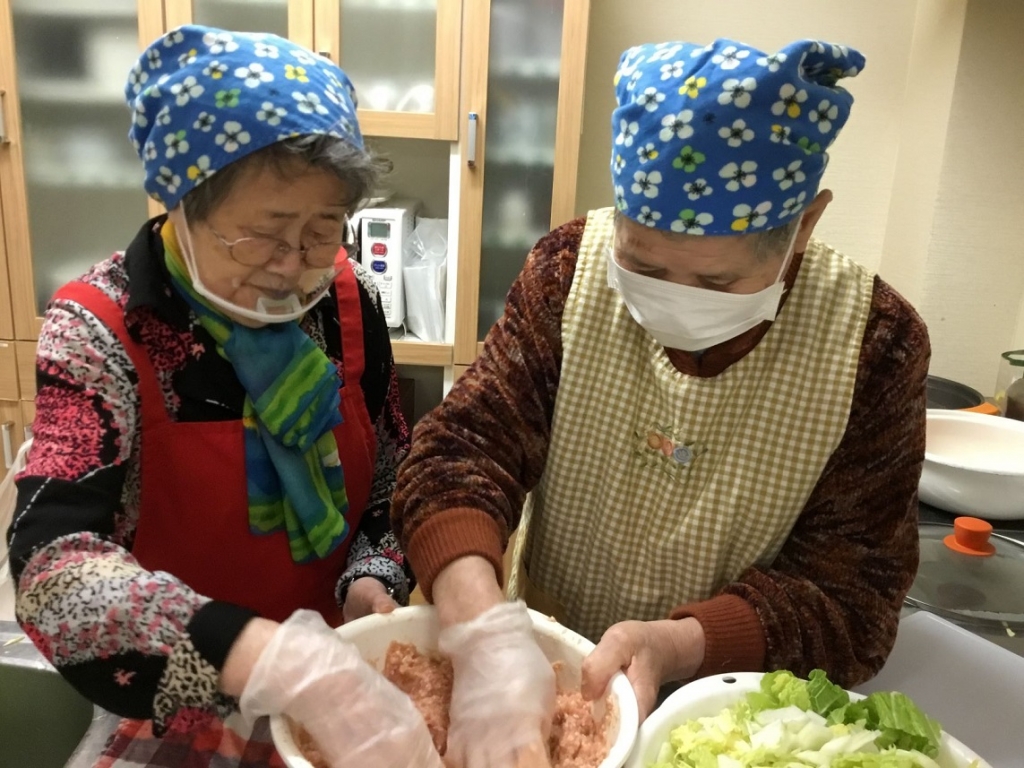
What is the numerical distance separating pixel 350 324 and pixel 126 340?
0.99ft

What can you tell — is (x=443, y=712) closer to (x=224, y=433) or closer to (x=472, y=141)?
(x=224, y=433)

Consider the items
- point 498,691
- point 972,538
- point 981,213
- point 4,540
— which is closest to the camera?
point 498,691

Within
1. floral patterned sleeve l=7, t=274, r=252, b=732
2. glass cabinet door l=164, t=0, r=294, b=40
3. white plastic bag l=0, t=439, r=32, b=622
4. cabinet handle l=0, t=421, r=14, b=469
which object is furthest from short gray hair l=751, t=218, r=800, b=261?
A: cabinet handle l=0, t=421, r=14, b=469

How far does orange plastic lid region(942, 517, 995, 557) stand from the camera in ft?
4.28

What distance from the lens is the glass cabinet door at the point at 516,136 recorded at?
2.20 metres

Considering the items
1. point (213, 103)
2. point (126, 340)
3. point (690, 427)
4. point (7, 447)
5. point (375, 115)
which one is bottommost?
point (7, 447)

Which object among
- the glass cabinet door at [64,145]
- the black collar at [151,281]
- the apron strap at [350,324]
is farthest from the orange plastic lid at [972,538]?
the glass cabinet door at [64,145]

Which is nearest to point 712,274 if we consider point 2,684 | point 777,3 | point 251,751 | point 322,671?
point 322,671

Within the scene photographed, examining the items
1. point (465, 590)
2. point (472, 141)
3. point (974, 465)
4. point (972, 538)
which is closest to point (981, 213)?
point (974, 465)

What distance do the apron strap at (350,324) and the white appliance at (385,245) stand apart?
46.2 inches

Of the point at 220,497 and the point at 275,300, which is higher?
the point at 275,300

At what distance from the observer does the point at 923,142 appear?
7.54ft

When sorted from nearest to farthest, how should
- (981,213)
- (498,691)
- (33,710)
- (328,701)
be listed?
(328,701) < (498,691) < (33,710) < (981,213)

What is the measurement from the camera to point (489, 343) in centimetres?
109
